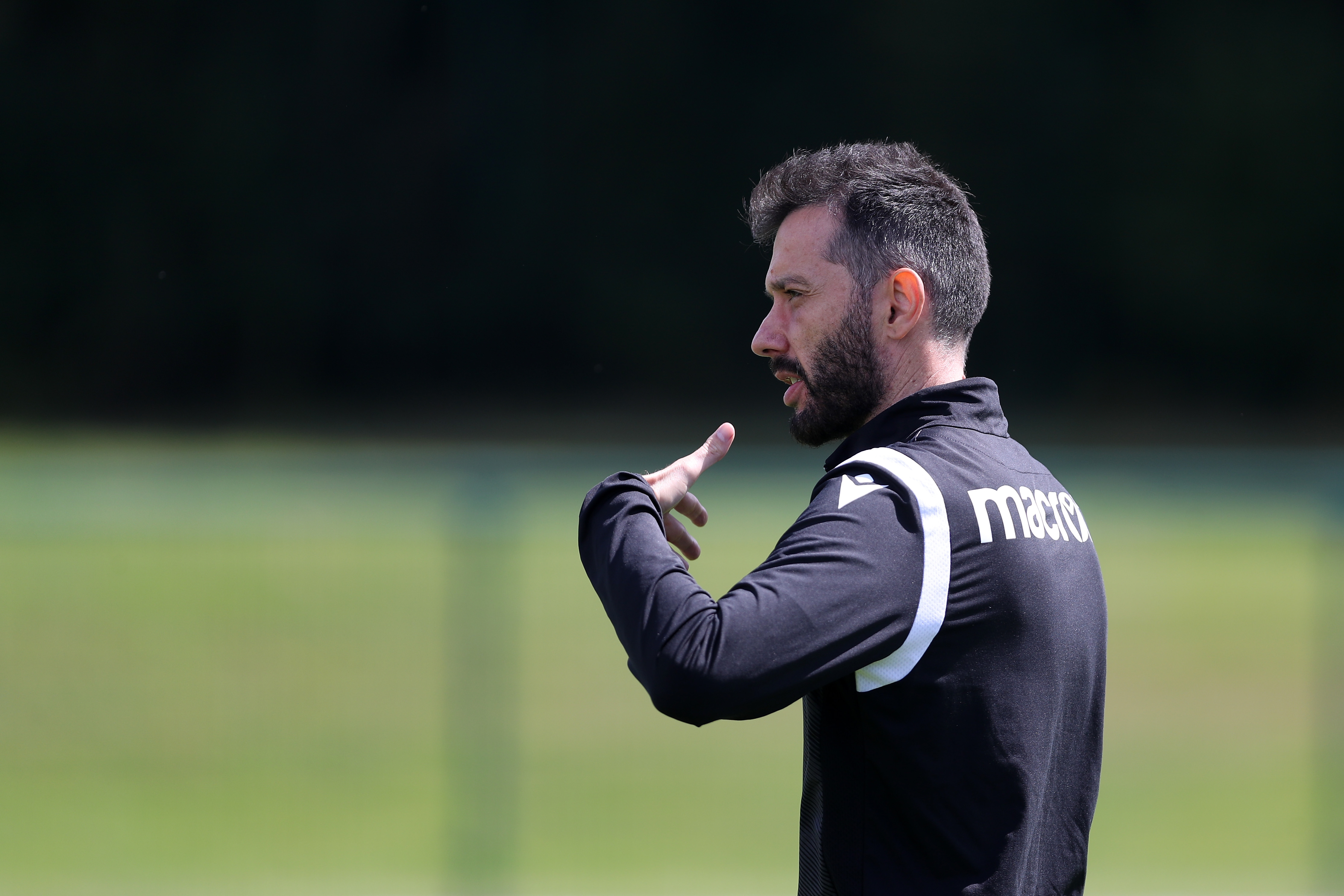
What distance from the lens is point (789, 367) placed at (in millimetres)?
2066

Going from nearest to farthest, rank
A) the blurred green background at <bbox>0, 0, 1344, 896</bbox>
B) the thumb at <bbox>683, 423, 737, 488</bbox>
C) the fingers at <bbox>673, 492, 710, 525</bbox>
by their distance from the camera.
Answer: the thumb at <bbox>683, 423, 737, 488</bbox> → the fingers at <bbox>673, 492, 710, 525</bbox> → the blurred green background at <bbox>0, 0, 1344, 896</bbox>

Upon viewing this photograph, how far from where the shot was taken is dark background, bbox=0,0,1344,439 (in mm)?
19156

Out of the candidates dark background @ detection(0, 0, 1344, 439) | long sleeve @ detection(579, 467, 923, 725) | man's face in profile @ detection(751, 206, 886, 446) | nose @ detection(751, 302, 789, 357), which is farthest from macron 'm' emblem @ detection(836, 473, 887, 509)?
dark background @ detection(0, 0, 1344, 439)

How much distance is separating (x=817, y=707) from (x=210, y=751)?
3841 millimetres

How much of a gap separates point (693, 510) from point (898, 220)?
1.70 feet

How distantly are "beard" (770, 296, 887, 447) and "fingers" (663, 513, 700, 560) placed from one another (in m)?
0.22

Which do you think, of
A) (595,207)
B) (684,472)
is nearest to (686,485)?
(684,472)

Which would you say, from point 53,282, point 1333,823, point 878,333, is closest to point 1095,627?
point 878,333

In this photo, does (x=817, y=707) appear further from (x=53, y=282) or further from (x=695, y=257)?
(x=53, y=282)

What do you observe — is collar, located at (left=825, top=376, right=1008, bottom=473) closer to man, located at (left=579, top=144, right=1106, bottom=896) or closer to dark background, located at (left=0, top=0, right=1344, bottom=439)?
man, located at (left=579, top=144, right=1106, bottom=896)

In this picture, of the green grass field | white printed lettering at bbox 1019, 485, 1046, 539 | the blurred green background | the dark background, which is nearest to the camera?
white printed lettering at bbox 1019, 485, 1046, 539

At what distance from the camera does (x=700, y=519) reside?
83.7 inches

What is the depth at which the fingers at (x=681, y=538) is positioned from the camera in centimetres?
202

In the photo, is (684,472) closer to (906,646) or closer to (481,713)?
(906,646)
